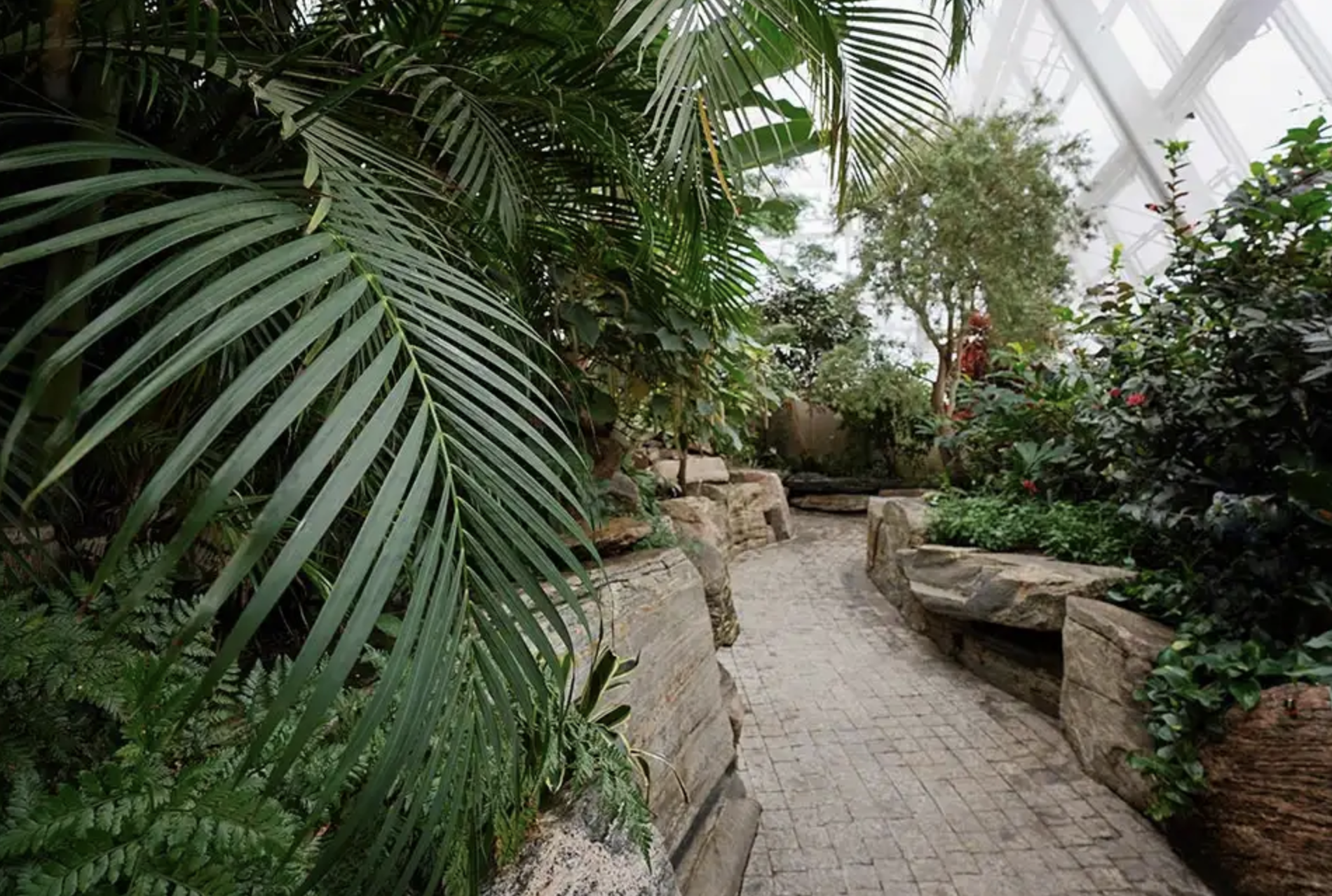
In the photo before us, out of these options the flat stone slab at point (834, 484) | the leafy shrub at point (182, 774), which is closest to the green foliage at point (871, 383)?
the flat stone slab at point (834, 484)

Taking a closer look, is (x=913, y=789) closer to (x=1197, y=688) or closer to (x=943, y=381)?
(x=1197, y=688)

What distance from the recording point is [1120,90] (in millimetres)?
4852

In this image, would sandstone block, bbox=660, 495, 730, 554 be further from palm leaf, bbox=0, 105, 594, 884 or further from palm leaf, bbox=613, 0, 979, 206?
palm leaf, bbox=0, 105, 594, 884

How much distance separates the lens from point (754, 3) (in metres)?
0.79

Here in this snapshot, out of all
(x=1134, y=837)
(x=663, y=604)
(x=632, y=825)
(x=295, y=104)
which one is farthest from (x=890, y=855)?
(x=295, y=104)

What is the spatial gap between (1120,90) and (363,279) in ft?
21.3

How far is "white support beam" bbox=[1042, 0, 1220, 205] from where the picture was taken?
4.57 metres

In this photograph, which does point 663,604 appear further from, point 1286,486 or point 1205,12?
point 1205,12

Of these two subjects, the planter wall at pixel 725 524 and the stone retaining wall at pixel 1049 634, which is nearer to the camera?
the stone retaining wall at pixel 1049 634

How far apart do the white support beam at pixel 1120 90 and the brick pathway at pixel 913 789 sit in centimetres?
418

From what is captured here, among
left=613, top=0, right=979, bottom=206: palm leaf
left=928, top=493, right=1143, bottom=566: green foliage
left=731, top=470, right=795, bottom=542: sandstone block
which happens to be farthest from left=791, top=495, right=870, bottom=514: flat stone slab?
left=613, top=0, right=979, bottom=206: palm leaf

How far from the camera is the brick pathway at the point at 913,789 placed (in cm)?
173

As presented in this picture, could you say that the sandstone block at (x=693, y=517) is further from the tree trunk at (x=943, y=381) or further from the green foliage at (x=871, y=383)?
the tree trunk at (x=943, y=381)

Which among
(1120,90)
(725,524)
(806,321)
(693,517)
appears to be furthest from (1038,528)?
(806,321)
